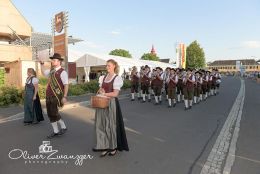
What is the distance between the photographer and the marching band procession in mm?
13633

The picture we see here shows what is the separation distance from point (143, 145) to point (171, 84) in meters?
7.74

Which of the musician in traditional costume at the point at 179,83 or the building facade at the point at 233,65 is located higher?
the building facade at the point at 233,65

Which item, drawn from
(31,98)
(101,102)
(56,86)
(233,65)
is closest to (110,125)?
(101,102)

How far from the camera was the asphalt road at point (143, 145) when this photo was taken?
5070 millimetres

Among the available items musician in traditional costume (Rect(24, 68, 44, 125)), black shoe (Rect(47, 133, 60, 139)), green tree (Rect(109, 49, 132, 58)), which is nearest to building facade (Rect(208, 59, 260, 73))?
green tree (Rect(109, 49, 132, 58))

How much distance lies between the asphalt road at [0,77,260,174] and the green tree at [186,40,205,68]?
276 ft

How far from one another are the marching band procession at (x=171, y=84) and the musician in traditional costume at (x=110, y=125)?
7.87m

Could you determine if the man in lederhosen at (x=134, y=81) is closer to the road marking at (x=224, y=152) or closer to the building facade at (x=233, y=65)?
the road marking at (x=224, y=152)

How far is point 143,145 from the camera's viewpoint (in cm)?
659

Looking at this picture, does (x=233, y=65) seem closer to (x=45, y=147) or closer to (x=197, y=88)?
(x=197, y=88)

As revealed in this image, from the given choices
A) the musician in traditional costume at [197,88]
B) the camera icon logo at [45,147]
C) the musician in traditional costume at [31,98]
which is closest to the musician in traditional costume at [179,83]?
the musician in traditional costume at [197,88]

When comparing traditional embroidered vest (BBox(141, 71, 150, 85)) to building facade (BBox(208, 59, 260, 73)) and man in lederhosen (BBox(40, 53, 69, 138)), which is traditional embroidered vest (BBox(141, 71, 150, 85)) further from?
building facade (BBox(208, 59, 260, 73))

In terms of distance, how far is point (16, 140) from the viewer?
22.7 feet

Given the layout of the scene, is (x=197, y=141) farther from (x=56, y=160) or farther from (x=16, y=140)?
(x=16, y=140)
